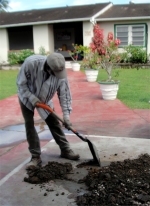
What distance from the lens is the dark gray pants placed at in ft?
13.4

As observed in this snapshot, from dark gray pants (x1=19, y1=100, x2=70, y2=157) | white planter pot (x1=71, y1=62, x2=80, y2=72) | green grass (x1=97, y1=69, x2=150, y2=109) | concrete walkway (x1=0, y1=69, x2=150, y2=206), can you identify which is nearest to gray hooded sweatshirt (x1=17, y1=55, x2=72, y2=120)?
dark gray pants (x1=19, y1=100, x2=70, y2=157)

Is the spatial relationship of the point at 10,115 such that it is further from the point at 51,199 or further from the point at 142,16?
the point at 142,16

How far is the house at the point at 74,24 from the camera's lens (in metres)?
19.0

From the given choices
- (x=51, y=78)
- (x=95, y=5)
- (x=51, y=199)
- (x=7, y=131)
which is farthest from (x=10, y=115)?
(x=95, y=5)

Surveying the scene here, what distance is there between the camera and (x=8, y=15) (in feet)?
78.6

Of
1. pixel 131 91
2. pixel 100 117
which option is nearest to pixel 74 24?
pixel 131 91

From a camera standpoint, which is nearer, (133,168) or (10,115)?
(133,168)

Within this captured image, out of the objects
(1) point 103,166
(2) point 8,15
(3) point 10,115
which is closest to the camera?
(1) point 103,166

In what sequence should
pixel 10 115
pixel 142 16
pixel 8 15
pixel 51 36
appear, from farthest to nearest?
pixel 8 15
pixel 51 36
pixel 142 16
pixel 10 115

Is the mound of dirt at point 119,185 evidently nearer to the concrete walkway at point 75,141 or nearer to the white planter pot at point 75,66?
the concrete walkway at point 75,141

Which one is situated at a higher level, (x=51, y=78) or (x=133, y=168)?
(x=51, y=78)

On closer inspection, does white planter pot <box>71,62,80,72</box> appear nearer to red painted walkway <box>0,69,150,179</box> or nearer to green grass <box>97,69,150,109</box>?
green grass <box>97,69,150,109</box>

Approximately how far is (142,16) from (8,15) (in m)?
11.5

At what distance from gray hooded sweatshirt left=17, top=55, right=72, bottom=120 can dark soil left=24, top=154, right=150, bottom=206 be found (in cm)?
80
